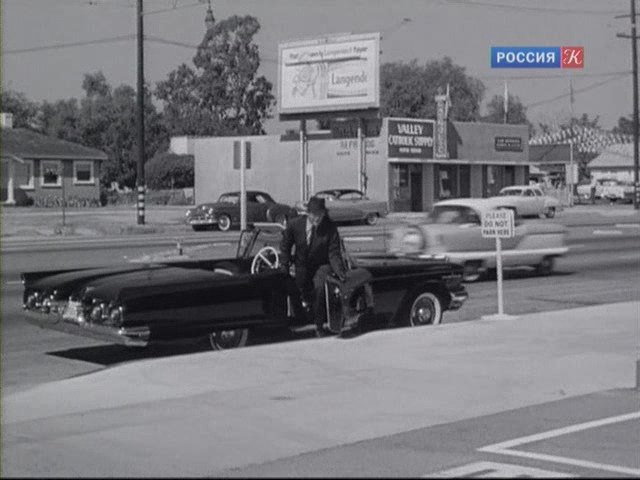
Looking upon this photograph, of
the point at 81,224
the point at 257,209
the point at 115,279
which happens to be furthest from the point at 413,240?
the point at 81,224

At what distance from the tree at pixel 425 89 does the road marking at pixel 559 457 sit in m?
83.4

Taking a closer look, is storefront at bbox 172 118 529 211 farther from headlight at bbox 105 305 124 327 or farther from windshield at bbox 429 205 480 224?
headlight at bbox 105 305 124 327

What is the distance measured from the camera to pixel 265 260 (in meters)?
13.6

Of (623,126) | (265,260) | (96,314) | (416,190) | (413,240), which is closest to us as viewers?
(96,314)

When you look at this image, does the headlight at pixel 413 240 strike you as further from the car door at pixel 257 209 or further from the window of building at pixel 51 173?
the window of building at pixel 51 173

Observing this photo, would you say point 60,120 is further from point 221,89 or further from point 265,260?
point 265,260

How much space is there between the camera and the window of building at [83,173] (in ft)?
230


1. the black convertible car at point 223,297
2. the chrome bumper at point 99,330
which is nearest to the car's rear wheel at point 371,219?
the black convertible car at point 223,297

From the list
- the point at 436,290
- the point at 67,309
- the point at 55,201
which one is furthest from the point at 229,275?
the point at 55,201

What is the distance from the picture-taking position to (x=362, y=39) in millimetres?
59656

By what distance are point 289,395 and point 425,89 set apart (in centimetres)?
8660

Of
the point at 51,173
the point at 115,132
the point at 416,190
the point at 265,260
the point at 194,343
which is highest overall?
the point at 115,132

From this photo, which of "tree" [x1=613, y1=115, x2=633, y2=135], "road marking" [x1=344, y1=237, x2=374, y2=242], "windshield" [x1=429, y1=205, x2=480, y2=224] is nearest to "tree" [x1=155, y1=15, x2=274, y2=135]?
"road marking" [x1=344, y1=237, x2=374, y2=242]

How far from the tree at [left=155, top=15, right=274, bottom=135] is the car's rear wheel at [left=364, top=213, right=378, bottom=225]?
87.5 ft
